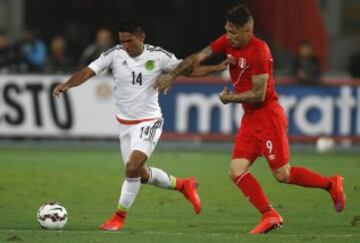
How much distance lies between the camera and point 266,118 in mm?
11750

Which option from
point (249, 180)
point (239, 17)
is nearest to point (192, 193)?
point (249, 180)

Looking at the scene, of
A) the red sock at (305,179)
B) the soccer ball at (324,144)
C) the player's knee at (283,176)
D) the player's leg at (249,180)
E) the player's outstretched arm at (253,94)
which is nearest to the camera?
the player's outstretched arm at (253,94)

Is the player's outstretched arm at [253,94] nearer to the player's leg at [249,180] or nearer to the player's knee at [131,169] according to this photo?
the player's leg at [249,180]

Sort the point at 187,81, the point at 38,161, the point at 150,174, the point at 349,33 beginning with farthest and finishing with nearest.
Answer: the point at 349,33 → the point at 187,81 → the point at 38,161 → the point at 150,174

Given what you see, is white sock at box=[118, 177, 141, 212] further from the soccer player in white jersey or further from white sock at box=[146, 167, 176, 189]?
white sock at box=[146, 167, 176, 189]

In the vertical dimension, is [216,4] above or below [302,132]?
above

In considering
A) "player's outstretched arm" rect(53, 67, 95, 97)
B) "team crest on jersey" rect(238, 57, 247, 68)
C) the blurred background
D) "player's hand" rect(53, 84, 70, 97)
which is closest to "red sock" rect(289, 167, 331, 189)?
"team crest on jersey" rect(238, 57, 247, 68)

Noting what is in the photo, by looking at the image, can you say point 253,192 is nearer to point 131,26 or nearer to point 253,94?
point 253,94

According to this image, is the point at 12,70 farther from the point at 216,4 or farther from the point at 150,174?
the point at 150,174

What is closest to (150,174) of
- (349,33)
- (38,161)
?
(38,161)

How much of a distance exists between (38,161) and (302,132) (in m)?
5.21

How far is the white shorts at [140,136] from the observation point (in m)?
12.1

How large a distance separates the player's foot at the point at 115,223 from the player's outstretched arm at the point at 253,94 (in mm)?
1559

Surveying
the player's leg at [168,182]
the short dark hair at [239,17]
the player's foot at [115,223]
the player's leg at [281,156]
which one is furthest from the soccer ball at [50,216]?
the short dark hair at [239,17]
